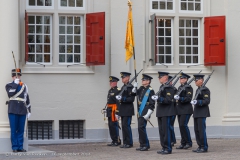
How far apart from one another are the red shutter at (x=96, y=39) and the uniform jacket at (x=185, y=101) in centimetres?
270

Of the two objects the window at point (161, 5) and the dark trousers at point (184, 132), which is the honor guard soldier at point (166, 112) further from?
the window at point (161, 5)

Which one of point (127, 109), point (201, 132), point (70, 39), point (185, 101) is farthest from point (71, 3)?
point (201, 132)

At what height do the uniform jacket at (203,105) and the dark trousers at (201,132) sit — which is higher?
the uniform jacket at (203,105)

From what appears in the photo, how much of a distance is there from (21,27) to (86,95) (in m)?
2.54

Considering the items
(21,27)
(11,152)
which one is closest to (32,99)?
(21,27)

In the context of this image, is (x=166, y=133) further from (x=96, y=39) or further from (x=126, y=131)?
(x=96, y=39)

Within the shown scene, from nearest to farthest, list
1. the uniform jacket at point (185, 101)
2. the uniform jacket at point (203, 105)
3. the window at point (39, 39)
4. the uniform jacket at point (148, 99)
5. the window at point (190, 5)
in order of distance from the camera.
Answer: the uniform jacket at point (203, 105), the uniform jacket at point (148, 99), the uniform jacket at point (185, 101), the window at point (39, 39), the window at point (190, 5)

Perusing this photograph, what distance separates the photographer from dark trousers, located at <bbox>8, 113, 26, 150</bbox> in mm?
13914

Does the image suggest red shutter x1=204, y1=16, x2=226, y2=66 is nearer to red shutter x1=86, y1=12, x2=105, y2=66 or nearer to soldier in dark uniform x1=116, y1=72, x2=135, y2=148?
red shutter x1=86, y1=12, x2=105, y2=66

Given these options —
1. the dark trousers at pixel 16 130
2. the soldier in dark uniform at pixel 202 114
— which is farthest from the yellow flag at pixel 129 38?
the dark trousers at pixel 16 130

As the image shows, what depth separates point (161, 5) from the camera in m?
18.5

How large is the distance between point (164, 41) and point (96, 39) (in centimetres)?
219

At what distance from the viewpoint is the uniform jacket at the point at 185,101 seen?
1543cm

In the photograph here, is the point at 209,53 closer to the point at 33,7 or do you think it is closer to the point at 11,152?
the point at 33,7
